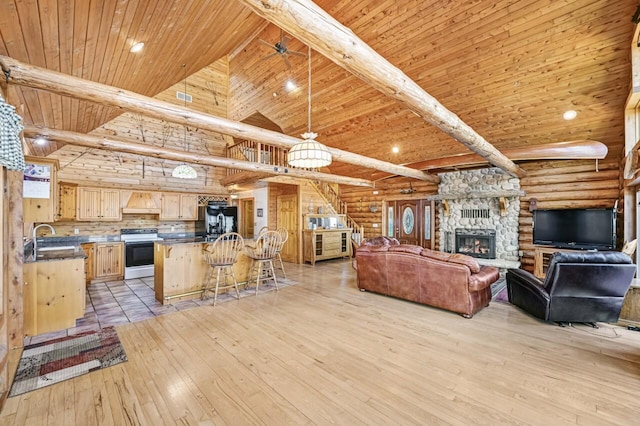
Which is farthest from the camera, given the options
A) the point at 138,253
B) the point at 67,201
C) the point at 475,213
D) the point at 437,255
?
the point at 475,213

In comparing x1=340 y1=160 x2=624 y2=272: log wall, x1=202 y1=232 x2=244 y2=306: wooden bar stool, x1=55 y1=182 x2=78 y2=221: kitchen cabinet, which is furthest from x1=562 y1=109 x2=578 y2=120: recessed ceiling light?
x1=55 y1=182 x2=78 y2=221: kitchen cabinet

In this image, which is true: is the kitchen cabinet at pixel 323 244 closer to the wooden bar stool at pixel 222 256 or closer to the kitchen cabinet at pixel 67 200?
the wooden bar stool at pixel 222 256

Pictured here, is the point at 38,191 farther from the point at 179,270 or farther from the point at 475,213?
the point at 475,213

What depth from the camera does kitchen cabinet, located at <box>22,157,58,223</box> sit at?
340 cm

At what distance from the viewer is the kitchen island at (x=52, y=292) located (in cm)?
332

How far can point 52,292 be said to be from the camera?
3.49 metres

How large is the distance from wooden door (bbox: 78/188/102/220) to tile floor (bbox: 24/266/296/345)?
1.60 m

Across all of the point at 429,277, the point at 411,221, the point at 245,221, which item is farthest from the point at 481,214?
the point at 245,221

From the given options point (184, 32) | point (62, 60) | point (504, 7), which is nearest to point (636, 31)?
point (504, 7)

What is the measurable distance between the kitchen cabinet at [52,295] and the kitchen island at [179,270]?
111cm

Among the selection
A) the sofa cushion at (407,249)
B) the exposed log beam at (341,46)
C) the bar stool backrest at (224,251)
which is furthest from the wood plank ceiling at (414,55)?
the sofa cushion at (407,249)

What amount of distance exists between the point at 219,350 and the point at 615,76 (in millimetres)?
6935

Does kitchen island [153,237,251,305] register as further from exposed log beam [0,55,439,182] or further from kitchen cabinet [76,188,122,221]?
kitchen cabinet [76,188,122,221]

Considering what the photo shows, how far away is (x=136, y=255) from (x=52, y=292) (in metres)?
3.18
